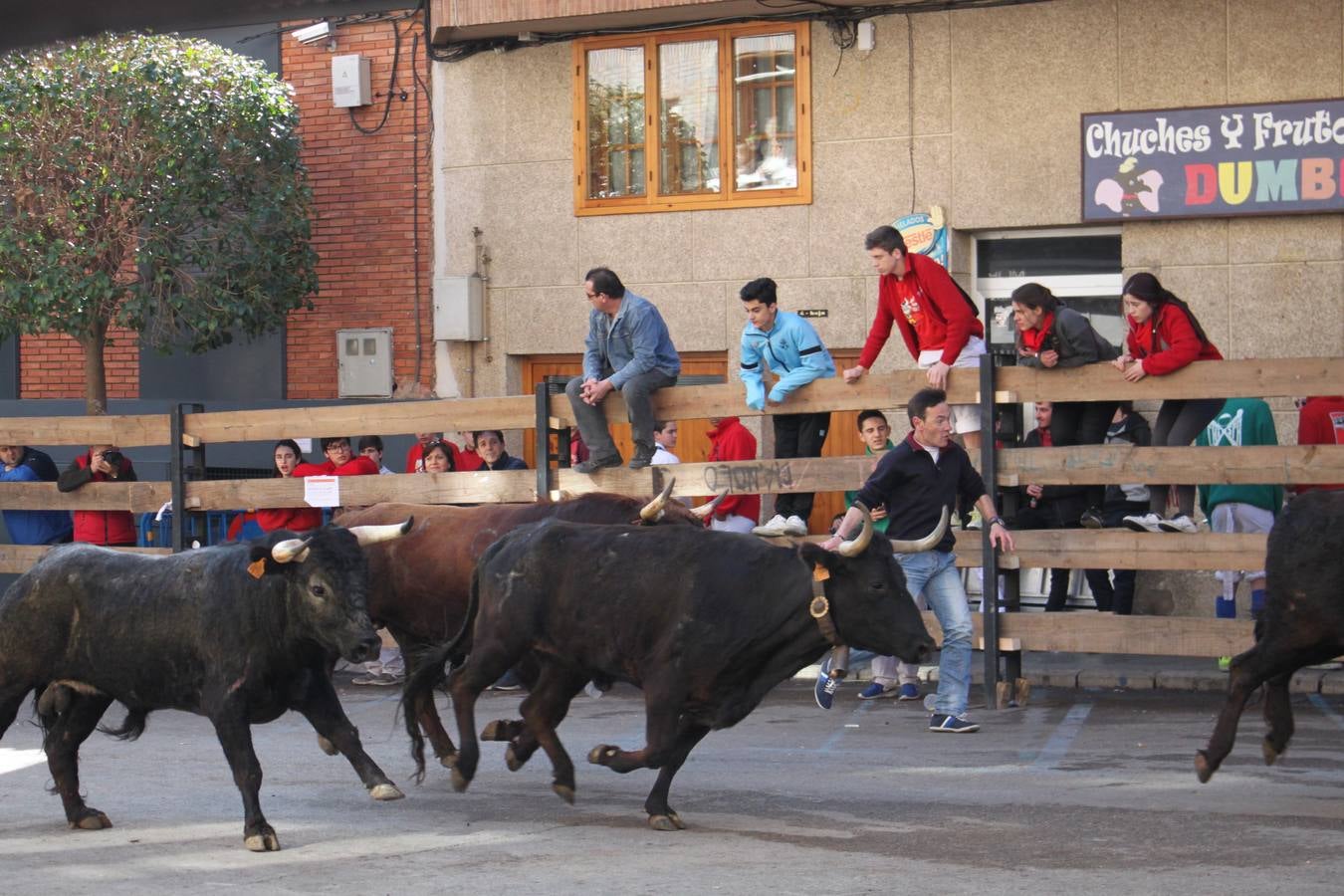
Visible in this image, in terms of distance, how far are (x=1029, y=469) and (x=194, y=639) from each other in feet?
17.7

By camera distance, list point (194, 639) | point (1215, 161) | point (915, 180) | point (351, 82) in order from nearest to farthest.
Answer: point (194, 639) → point (1215, 161) → point (915, 180) → point (351, 82)

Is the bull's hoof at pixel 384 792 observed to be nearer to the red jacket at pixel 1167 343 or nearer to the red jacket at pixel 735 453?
the red jacket at pixel 735 453

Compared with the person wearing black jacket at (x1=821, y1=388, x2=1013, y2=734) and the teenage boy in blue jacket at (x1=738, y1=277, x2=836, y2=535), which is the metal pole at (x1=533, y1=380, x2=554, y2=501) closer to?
the teenage boy in blue jacket at (x1=738, y1=277, x2=836, y2=535)

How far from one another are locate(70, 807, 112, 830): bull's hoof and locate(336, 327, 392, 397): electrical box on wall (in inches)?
386

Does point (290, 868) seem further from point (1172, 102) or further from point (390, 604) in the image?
point (1172, 102)

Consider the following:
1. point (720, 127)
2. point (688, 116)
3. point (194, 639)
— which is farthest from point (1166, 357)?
point (688, 116)

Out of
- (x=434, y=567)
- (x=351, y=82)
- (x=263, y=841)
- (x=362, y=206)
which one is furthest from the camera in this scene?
(x=362, y=206)

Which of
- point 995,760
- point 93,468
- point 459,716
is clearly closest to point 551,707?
point 459,716

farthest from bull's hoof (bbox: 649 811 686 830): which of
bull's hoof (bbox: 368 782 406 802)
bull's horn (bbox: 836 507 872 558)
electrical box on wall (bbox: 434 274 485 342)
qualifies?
electrical box on wall (bbox: 434 274 485 342)

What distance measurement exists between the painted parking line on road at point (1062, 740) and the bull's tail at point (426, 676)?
2.88 metres

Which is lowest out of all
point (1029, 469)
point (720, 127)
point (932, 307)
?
point (1029, 469)

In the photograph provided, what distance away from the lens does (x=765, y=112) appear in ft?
52.3

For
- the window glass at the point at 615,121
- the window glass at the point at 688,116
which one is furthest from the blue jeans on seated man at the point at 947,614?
the window glass at the point at 615,121

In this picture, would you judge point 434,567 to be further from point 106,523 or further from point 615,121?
point 615,121
